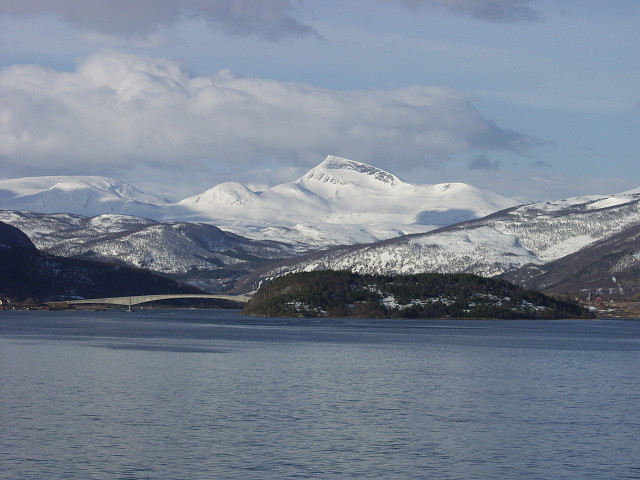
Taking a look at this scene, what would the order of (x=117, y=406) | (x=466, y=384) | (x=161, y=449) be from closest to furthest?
(x=161, y=449)
(x=117, y=406)
(x=466, y=384)

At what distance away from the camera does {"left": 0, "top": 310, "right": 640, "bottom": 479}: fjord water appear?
62.3 m

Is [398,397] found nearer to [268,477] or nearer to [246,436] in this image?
[246,436]

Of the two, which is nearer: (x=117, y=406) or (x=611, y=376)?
(x=117, y=406)

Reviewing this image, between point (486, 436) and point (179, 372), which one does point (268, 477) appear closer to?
point (486, 436)

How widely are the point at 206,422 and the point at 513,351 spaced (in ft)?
327

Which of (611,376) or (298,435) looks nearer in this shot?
(298,435)

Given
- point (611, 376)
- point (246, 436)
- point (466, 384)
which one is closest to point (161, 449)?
point (246, 436)

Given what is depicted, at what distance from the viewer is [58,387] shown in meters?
98.6

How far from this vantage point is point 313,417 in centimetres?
8112

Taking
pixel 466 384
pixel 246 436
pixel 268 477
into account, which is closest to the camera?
pixel 268 477

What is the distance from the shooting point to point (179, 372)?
11681 cm

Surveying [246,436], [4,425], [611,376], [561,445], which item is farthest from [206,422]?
[611,376]

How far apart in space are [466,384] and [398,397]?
15.8m

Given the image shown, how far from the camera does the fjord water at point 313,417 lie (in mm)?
62281
